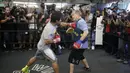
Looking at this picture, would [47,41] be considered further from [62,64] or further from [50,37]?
[62,64]

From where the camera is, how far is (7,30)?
7.27m

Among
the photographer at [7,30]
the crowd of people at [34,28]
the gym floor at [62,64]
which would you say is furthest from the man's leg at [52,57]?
the photographer at [7,30]

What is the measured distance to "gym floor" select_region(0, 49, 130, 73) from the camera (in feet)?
16.7

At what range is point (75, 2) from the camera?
9367 millimetres

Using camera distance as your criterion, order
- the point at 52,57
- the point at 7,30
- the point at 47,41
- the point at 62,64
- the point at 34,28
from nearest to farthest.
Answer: the point at 47,41 < the point at 52,57 < the point at 62,64 < the point at 7,30 < the point at 34,28

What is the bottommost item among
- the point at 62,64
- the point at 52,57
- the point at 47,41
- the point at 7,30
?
the point at 62,64

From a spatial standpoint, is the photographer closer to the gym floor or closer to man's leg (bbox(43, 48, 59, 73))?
the gym floor

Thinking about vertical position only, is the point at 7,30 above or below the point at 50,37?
below

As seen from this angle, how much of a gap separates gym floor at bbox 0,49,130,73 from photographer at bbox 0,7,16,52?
0.56m

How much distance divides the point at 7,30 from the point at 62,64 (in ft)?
9.17

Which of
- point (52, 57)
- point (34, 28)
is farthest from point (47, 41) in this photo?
point (34, 28)

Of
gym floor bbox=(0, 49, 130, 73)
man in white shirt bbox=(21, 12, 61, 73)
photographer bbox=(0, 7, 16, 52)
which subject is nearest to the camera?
man in white shirt bbox=(21, 12, 61, 73)

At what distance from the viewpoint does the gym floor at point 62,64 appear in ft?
16.7

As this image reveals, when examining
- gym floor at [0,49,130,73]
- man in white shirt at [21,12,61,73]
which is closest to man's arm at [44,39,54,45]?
man in white shirt at [21,12,61,73]
